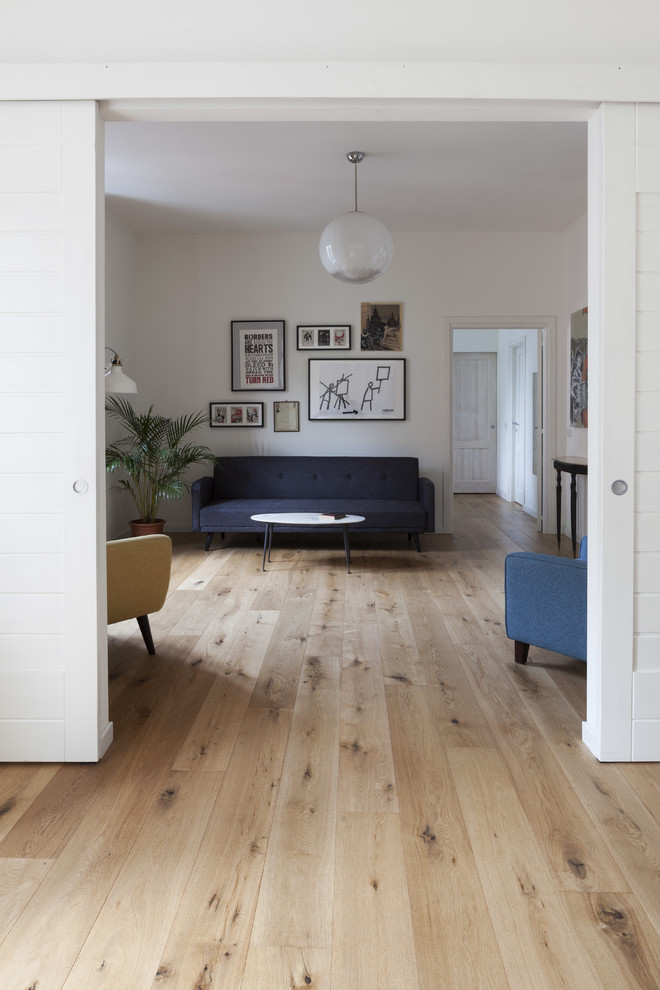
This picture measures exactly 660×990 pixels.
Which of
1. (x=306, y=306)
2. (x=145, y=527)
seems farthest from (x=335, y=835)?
(x=306, y=306)

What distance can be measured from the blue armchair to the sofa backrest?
11.5 ft

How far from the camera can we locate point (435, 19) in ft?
7.70

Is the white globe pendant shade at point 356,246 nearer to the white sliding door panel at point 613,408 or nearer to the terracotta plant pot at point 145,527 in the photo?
the white sliding door panel at point 613,408

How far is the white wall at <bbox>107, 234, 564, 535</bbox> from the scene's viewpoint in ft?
22.7

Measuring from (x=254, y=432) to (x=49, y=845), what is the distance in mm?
5420

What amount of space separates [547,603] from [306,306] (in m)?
4.58

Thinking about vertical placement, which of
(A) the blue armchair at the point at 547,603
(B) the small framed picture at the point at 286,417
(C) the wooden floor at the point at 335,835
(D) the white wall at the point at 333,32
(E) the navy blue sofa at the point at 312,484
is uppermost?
(D) the white wall at the point at 333,32

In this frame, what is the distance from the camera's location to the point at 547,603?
124 inches

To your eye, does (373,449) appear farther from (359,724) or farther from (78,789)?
(78,789)

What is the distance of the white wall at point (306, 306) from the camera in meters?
6.91

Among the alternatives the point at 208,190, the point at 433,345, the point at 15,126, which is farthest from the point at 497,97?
the point at 433,345

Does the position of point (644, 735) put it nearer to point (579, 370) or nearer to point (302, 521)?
point (302, 521)

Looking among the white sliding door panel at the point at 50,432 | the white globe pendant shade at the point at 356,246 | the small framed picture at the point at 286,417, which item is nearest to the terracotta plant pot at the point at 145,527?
the small framed picture at the point at 286,417

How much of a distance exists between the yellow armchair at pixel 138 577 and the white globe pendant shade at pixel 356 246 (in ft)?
7.33
